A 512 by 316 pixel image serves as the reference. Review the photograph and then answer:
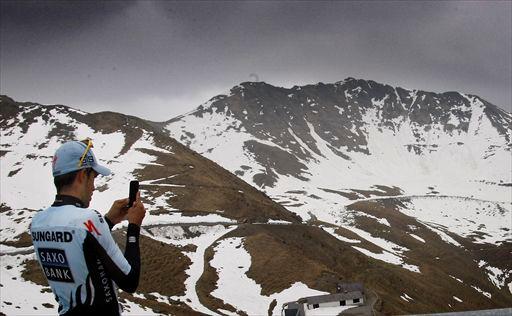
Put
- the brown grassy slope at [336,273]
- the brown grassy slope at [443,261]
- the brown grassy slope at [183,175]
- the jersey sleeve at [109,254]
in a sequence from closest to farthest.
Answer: the jersey sleeve at [109,254]
the brown grassy slope at [336,273]
the brown grassy slope at [183,175]
the brown grassy slope at [443,261]

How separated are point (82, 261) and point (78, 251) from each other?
110mm

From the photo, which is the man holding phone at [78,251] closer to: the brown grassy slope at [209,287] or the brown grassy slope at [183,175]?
the brown grassy slope at [209,287]

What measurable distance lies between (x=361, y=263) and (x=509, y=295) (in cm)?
4898

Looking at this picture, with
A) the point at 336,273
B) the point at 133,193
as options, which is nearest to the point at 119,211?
the point at 133,193

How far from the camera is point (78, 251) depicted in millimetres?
4152

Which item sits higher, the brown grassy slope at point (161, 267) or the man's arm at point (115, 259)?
the man's arm at point (115, 259)

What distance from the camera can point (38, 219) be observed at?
4.41m

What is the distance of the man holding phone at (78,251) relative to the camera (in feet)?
13.6

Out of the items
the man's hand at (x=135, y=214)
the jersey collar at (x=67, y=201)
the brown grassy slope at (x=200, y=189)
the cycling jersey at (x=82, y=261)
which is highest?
the brown grassy slope at (x=200, y=189)

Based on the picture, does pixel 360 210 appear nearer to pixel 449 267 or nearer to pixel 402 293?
pixel 449 267

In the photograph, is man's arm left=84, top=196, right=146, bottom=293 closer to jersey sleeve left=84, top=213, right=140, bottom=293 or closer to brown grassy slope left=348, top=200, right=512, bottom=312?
jersey sleeve left=84, top=213, right=140, bottom=293

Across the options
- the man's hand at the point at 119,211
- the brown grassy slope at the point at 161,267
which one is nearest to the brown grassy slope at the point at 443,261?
the brown grassy slope at the point at 161,267

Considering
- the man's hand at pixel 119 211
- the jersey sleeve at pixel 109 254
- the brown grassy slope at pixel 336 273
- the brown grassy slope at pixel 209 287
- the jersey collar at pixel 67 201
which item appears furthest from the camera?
the brown grassy slope at pixel 336 273

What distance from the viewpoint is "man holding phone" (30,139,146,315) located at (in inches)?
164
